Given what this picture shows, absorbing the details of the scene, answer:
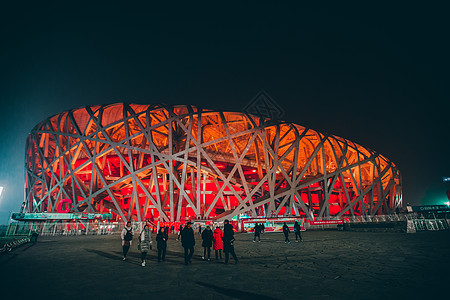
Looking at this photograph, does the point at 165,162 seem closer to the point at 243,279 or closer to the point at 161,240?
the point at 161,240

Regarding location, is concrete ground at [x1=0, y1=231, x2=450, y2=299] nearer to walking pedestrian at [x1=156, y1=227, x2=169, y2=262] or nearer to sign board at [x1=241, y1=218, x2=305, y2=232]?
walking pedestrian at [x1=156, y1=227, x2=169, y2=262]

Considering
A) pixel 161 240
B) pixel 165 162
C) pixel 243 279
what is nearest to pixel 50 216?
pixel 165 162

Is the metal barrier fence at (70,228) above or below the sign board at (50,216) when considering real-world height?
below

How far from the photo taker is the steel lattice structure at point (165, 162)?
30.6 m

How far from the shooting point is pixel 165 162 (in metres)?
30.0

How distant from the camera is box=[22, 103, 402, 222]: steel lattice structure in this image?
100ft

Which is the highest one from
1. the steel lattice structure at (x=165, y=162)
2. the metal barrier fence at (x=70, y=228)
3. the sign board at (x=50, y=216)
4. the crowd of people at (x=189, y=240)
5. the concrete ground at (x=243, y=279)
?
the steel lattice structure at (x=165, y=162)

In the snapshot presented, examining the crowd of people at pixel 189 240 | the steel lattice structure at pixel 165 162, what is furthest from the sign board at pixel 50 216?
the crowd of people at pixel 189 240

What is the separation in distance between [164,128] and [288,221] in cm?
2204

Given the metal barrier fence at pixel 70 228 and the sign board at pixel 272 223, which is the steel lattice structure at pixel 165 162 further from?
the sign board at pixel 272 223

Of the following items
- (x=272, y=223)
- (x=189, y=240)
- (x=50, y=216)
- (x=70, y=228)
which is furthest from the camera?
(x=50, y=216)

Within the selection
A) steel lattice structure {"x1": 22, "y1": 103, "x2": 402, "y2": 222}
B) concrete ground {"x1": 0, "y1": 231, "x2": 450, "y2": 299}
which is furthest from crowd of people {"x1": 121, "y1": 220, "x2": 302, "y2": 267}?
steel lattice structure {"x1": 22, "y1": 103, "x2": 402, "y2": 222}

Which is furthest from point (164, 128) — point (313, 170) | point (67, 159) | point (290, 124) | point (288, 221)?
point (313, 170)

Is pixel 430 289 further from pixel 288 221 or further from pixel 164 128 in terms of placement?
pixel 164 128
